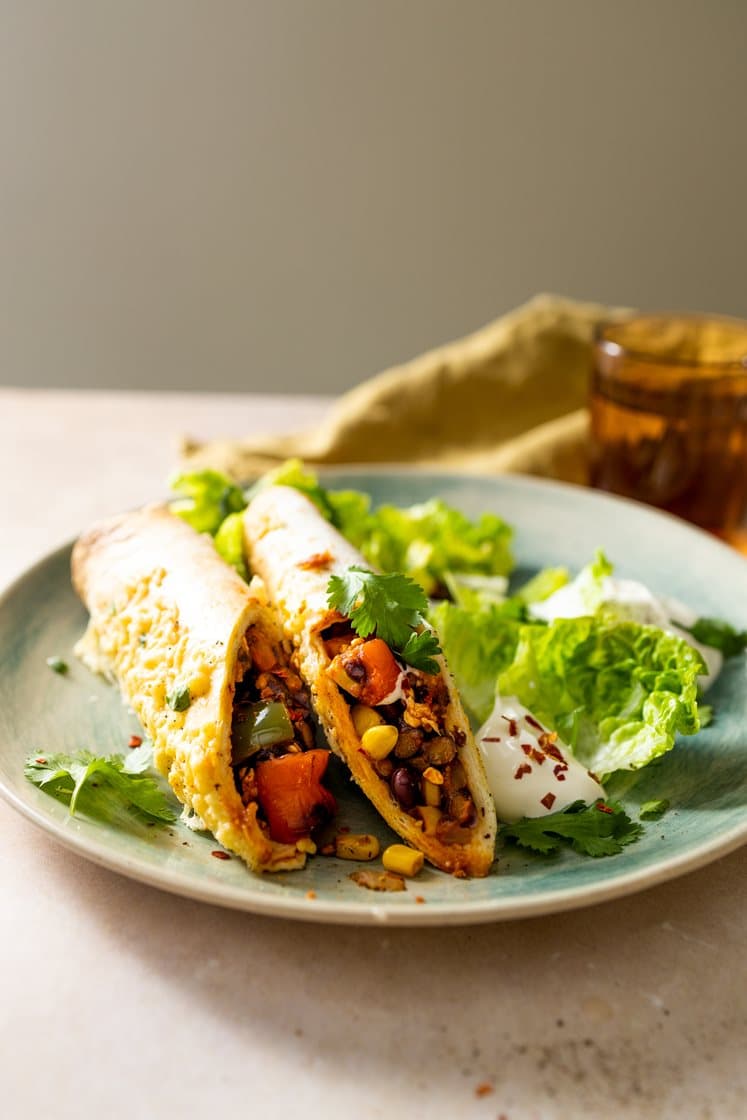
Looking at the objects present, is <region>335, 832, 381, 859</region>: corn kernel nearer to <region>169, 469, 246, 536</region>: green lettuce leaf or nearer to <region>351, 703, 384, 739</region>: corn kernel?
<region>351, 703, 384, 739</region>: corn kernel

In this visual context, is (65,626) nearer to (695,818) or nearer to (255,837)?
(255,837)

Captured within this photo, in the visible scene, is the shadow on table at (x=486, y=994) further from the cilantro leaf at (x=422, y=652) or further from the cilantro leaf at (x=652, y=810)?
the cilantro leaf at (x=422, y=652)

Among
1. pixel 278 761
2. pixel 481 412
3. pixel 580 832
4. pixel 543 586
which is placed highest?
→ pixel 278 761

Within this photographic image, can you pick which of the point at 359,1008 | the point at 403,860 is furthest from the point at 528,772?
the point at 359,1008

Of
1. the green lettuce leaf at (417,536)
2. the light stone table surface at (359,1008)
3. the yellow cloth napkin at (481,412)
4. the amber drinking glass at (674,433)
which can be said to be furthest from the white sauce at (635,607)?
the yellow cloth napkin at (481,412)

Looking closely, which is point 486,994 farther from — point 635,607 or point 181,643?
point 635,607
